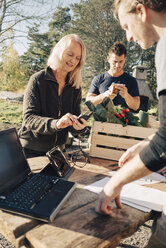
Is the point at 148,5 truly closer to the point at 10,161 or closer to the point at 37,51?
the point at 10,161

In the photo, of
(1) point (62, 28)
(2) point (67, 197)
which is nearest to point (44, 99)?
(2) point (67, 197)

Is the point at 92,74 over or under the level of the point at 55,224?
over

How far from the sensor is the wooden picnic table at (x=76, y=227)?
0.88 metres

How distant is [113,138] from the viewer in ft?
6.50

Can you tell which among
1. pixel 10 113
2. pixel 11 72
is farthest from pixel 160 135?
pixel 11 72

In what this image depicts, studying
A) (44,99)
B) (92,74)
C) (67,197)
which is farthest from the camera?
(92,74)

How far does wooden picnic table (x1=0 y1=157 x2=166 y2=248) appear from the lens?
34.8 inches

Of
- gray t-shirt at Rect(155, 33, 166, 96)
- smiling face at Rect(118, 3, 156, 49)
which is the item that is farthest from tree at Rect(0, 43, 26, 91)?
gray t-shirt at Rect(155, 33, 166, 96)

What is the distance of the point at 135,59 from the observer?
18438mm

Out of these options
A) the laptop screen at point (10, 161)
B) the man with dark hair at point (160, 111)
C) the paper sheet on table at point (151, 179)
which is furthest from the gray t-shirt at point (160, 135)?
the laptop screen at point (10, 161)

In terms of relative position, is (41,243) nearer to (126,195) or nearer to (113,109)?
(126,195)

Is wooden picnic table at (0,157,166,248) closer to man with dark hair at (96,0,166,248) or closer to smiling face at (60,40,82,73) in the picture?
man with dark hair at (96,0,166,248)

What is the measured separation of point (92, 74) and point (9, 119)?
440 inches

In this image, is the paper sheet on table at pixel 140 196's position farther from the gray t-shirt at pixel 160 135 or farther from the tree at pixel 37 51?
the tree at pixel 37 51
